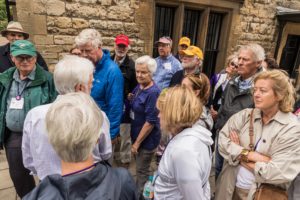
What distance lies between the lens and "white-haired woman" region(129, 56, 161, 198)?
2.40m

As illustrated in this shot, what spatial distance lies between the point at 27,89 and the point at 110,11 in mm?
2786

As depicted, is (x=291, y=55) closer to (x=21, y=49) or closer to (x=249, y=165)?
(x=249, y=165)

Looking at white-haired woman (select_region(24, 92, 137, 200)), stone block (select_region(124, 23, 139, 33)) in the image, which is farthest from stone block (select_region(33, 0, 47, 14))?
white-haired woman (select_region(24, 92, 137, 200))

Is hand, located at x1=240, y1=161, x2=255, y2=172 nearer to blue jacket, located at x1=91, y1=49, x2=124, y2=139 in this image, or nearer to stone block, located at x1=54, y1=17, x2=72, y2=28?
blue jacket, located at x1=91, y1=49, x2=124, y2=139

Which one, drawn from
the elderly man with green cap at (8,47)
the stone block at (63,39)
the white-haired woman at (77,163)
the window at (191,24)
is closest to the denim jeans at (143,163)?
the white-haired woman at (77,163)

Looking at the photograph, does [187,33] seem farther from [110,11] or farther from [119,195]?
[119,195]

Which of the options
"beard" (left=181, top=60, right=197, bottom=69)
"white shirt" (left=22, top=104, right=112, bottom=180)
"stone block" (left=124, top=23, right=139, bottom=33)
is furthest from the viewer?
"stone block" (left=124, top=23, right=139, bottom=33)

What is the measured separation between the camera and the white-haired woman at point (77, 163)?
2.89 feet

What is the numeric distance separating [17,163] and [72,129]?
66.5 inches

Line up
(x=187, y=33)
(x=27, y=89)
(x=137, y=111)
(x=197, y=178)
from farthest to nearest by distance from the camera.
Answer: (x=187, y=33)
(x=137, y=111)
(x=27, y=89)
(x=197, y=178)

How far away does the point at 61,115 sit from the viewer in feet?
3.13

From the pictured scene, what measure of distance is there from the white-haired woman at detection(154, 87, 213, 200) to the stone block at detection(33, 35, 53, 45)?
3.24m

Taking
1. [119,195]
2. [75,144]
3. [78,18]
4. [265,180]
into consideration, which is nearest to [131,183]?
[119,195]

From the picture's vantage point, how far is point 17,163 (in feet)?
7.23
